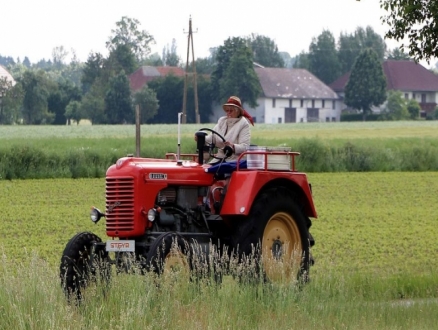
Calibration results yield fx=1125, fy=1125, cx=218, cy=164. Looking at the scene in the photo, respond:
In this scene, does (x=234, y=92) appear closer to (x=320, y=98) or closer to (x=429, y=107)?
(x=320, y=98)

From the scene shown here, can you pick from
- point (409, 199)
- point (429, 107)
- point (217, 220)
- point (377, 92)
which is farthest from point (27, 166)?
point (429, 107)

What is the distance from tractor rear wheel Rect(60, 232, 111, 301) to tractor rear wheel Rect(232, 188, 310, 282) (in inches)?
57.6

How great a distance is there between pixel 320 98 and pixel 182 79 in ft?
96.6

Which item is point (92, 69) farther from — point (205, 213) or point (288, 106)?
point (205, 213)

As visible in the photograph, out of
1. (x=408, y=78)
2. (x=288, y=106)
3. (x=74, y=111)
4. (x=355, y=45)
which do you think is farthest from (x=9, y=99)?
(x=355, y=45)

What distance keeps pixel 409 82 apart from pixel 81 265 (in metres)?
128

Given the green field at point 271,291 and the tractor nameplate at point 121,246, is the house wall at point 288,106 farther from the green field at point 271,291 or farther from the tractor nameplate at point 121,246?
the tractor nameplate at point 121,246

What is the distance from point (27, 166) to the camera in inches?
1448

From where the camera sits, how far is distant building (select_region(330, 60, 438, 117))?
13488 centimetres

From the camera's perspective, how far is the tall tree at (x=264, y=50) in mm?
151000

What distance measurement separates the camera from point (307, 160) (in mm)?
41188

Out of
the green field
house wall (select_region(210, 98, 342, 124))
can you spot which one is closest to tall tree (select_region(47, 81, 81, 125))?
house wall (select_region(210, 98, 342, 124))

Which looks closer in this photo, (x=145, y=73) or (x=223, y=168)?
(x=223, y=168)

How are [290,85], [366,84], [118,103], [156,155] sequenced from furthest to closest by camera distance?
[290,85]
[366,84]
[118,103]
[156,155]
